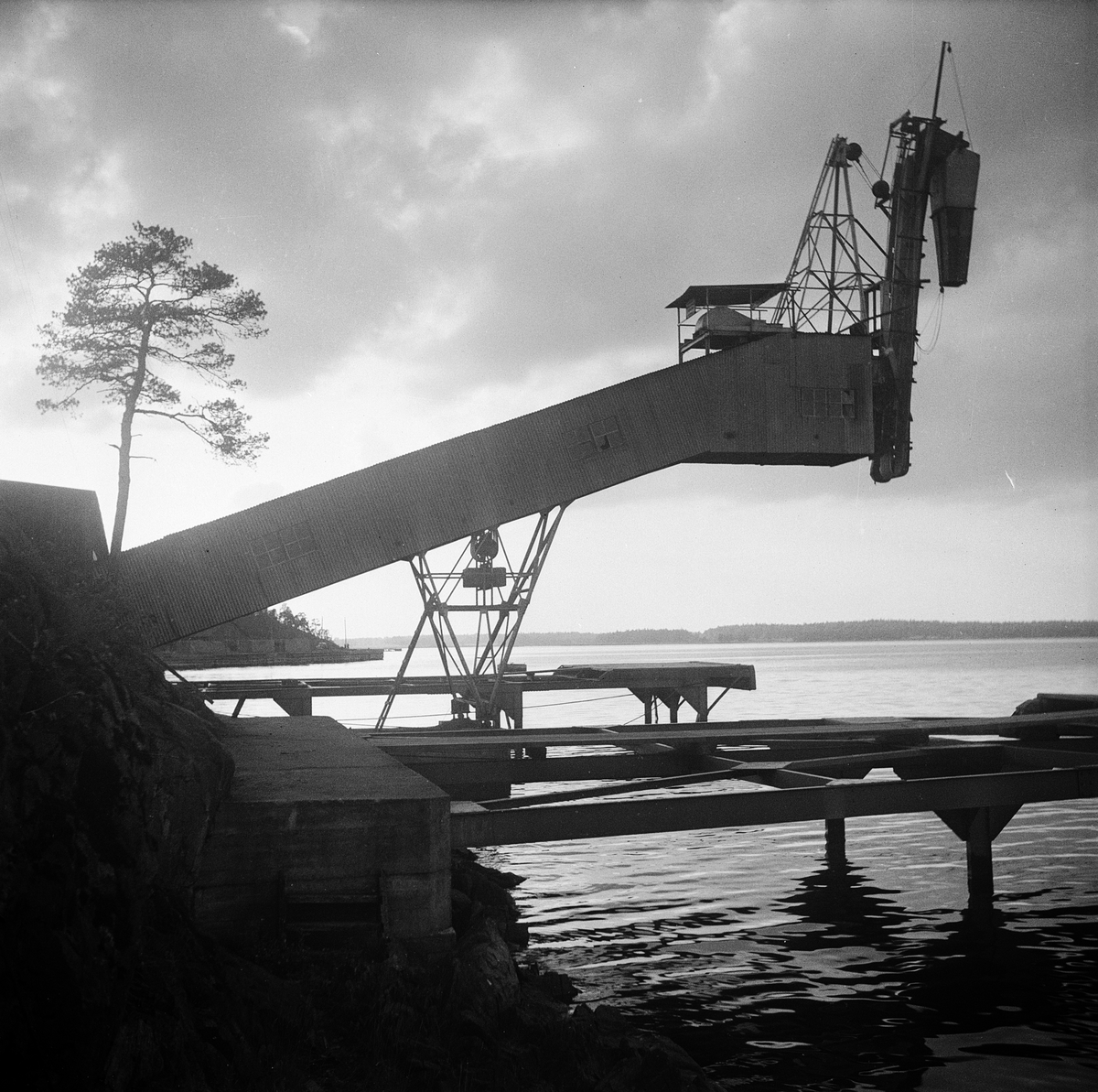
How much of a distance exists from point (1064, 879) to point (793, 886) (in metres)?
4.09

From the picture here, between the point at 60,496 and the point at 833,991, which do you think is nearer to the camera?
the point at 833,991

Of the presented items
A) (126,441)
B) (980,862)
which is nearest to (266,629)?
(126,441)

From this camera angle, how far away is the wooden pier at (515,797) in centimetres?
830

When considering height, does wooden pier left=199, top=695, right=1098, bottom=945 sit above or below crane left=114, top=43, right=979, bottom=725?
below

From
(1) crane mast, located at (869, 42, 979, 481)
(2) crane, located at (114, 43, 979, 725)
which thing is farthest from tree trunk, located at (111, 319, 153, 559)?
(1) crane mast, located at (869, 42, 979, 481)

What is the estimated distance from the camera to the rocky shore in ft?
15.9

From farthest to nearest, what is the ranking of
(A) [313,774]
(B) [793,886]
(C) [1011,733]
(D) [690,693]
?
(D) [690,693]
(C) [1011,733]
(B) [793,886]
(A) [313,774]

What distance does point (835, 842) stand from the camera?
680 inches

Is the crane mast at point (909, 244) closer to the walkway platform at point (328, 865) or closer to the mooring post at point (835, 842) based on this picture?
the mooring post at point (835, 842)

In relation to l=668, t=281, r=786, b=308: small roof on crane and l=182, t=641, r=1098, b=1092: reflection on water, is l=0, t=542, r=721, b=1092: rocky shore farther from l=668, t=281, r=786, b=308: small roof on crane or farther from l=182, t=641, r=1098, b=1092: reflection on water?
l=668, t=281, r=786, b=308: small roof on crane

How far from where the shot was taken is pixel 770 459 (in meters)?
21.2

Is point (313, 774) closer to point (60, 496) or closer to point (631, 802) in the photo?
point (631, 802)

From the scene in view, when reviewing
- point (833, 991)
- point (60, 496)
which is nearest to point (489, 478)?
point (60, 496)

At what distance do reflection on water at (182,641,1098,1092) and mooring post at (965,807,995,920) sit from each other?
1.26 ft
